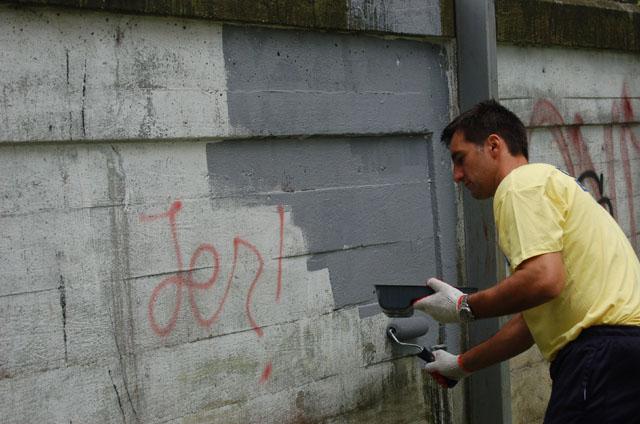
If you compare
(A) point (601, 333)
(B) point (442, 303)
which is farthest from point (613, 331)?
(B) point (442, 303)

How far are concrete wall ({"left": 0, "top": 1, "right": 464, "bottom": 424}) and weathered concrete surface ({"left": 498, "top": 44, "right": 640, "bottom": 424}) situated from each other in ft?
2.70

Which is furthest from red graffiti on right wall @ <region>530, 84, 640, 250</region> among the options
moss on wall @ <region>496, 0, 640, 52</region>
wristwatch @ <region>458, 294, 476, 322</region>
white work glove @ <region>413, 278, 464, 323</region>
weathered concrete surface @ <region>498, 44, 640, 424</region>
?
wristwatch @ <region>458, 294, 476, 322</region>

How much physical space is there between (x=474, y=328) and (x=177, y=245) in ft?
6.82

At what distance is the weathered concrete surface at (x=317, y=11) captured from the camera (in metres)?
4.10

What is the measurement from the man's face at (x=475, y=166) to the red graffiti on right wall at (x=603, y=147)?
2.69 meters

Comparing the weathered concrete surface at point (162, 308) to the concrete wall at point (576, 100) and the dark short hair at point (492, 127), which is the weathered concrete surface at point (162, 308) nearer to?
the dark short hair at point (492, 127)

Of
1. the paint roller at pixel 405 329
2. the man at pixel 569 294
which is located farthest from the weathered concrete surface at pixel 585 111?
the man at pixel 569 294

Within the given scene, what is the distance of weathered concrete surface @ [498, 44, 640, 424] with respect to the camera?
249 inches

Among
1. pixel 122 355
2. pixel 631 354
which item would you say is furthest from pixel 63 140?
pixel 631 354

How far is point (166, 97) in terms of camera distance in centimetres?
427

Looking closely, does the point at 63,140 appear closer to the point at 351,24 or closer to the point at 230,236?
the point at 230,236

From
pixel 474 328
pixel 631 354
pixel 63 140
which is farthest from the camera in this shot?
pixel 474 328

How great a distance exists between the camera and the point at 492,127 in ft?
12.7

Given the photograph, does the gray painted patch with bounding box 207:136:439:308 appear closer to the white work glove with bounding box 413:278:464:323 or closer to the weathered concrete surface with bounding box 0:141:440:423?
the weathered concrete surface with bounding box 0:141:440:423
